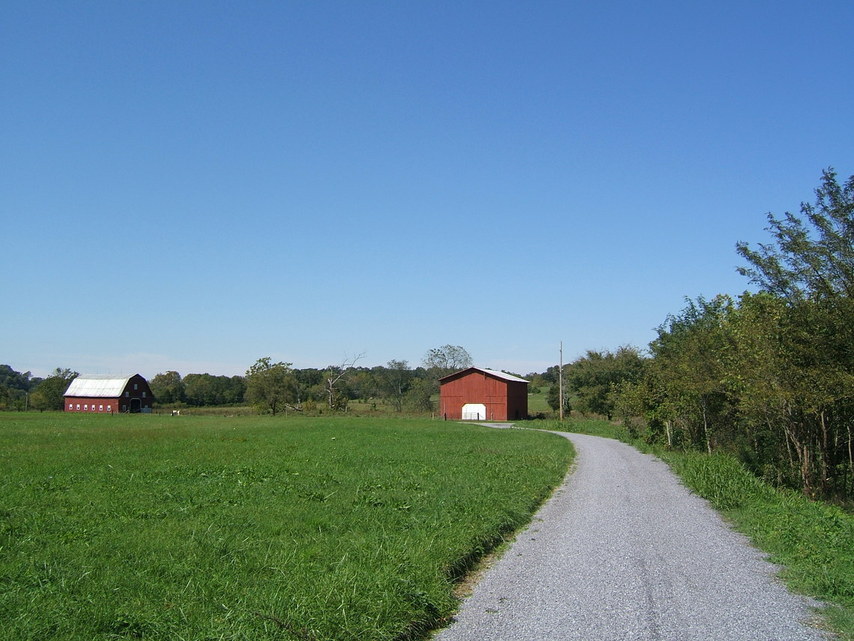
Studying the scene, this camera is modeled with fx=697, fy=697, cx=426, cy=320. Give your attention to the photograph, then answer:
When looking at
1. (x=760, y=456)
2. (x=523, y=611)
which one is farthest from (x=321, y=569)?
(x=760, y=456)

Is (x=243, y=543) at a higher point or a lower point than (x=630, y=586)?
higher

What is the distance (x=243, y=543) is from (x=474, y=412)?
64.8m

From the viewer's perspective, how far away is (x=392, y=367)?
140750mm

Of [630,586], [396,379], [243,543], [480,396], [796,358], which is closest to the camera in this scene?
[630,586]

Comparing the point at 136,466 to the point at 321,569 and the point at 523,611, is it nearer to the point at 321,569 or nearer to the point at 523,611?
the point at 321,569

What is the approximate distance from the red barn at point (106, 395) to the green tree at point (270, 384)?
2282 cm

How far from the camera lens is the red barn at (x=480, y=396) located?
72.8 metres

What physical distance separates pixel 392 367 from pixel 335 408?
5869 centimetres

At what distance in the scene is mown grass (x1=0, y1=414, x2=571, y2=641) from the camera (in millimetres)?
6578

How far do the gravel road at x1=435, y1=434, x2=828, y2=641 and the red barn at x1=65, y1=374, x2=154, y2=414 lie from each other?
91275mm

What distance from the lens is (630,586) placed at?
27.7 feet

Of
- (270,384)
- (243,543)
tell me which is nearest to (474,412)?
(270,384)

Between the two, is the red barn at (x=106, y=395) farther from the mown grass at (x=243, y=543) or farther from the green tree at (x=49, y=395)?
the mown grass at (x=243, y=543)

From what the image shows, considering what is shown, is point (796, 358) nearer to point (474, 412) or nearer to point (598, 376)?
point (598, 376)
